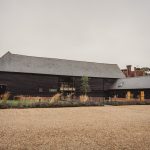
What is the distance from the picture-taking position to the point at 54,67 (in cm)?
4438

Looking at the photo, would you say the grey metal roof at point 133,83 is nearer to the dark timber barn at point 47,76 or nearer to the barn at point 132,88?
the barn at point 132,88

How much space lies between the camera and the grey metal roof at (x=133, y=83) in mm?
42875

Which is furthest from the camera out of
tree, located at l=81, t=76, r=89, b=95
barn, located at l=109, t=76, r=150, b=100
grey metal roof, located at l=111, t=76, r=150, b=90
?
tree, located at l=81, t=76, r=89, b=95

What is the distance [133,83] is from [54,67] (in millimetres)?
14242

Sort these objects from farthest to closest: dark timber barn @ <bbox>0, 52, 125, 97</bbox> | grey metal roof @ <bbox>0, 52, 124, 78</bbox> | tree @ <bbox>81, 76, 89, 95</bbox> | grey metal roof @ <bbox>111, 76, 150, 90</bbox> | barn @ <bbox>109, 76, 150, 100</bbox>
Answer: tree @ <bbox>81, 76, 89, 95</bbox> < grey metal roof @ <bbox>111, 76, 150, 90</bbox> < barn @ <bbox>109, 76, 150, 100</bbox> < grey metal roof @ <bbox>0, 52, 124, 78</bbox> < dark timber barn @ <bbox>0, 52, 125, 97</bbox>

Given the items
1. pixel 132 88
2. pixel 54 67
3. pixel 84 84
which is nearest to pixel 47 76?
pixel 54 67

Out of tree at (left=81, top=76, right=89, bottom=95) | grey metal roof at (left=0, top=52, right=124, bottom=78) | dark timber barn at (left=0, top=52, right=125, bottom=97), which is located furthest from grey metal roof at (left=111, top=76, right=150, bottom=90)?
tree at (left=81, top=76, right=89, bottom=95)

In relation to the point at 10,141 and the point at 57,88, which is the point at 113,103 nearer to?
the point at 57,88

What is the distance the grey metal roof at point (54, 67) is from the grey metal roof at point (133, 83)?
2725 mm

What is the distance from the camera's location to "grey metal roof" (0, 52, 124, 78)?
40.1 metres

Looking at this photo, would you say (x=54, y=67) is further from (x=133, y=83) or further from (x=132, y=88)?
(x=133, y=83)

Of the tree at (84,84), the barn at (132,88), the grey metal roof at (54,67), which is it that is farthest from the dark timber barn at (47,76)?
the barn at (132,88)

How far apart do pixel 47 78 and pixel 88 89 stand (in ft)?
27.3

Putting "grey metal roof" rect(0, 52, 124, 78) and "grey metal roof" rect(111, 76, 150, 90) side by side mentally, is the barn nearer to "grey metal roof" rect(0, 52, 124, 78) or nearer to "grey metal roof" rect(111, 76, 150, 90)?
→ "grey metal roof" rect(111, 76, 150, 90)
